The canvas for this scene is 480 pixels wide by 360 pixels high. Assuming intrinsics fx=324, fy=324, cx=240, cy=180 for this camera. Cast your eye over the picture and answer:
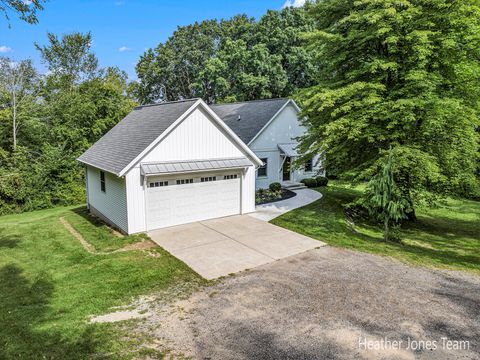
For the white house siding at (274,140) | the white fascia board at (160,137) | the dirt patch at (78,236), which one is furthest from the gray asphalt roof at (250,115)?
the dirt patch at (78,236)

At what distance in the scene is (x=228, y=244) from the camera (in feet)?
39.9

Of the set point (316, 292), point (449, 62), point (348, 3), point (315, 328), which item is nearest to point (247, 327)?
point (315, 328)

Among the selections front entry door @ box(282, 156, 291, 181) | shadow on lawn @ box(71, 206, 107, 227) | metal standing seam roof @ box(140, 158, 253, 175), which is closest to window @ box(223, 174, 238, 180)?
metal standing seam roof @ box(140, 158, 253, 175)

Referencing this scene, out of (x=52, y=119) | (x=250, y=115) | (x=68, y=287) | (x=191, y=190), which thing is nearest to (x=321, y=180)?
(x=250, y=115)

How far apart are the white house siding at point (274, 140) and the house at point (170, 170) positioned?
6.74m

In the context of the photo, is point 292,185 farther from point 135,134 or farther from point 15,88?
point 15,88

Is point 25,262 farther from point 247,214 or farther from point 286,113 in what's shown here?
point 286,113

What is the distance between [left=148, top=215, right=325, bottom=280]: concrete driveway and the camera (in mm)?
10359

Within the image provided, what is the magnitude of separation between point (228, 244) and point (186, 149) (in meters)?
4.89

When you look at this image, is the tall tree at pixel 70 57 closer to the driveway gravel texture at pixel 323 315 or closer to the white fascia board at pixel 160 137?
the white fascia board at pixel 160 137

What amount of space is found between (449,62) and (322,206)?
9.16m

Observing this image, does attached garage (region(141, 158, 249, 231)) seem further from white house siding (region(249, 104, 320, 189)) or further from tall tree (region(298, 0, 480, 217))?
white house siding (region(249, 104, 320, 189))

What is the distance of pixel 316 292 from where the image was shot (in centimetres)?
826

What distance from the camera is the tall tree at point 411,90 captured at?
1322cm
